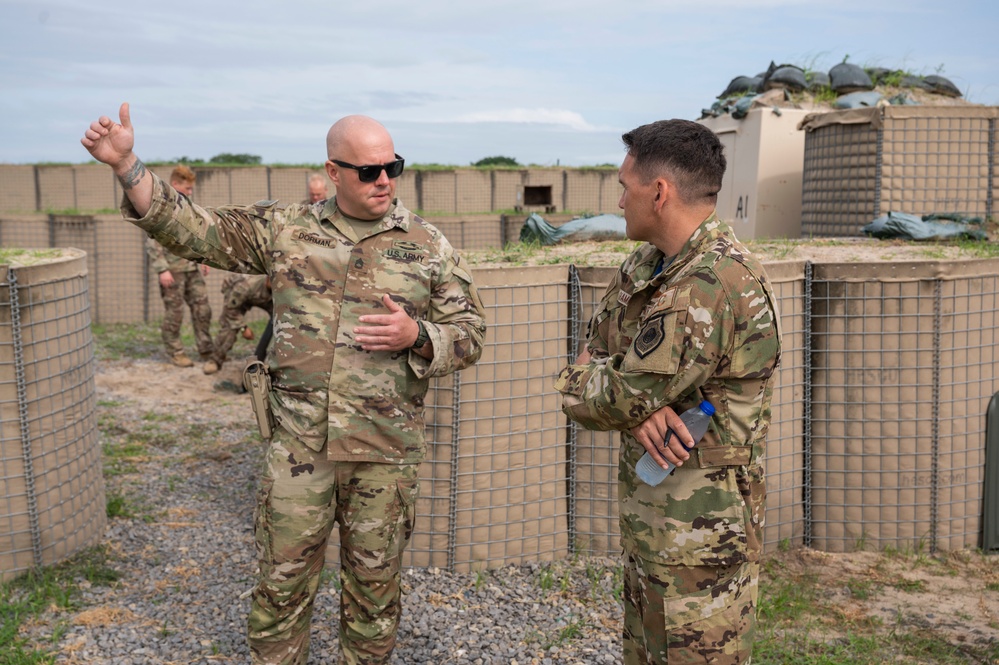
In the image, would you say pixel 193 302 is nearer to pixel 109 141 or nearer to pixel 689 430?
pixel 109 141

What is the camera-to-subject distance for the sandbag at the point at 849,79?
10180mm

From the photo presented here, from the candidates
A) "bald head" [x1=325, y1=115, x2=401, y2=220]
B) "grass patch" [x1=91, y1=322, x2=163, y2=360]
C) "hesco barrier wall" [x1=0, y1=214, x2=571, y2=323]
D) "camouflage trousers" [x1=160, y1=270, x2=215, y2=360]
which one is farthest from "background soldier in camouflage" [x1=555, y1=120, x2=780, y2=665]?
"hesco barrier wall" [x1=0, y1=214, x2=571, y2=323]

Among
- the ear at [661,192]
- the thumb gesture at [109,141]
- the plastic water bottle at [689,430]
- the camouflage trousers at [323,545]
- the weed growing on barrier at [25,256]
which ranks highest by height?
the thumb gesture at [109,141]

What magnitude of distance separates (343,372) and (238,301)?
16.3 ft

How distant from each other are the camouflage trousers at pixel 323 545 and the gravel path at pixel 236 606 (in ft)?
1.53

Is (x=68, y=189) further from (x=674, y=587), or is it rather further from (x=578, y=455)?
(x=674, y=587)

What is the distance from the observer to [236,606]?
4.04m

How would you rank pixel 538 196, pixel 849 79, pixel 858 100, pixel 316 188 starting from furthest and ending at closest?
pixel 538 196 → pixel 849 79 → pixel 858 100 → pixel 316 188

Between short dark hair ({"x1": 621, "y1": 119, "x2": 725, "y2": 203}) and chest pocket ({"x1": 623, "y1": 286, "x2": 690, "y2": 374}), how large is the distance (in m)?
0.30

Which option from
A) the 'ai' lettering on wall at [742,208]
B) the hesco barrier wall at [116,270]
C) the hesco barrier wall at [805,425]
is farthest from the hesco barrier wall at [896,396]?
the hesco barrier wall at [116,270]

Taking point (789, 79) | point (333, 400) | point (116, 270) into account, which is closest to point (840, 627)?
point (333, 400)

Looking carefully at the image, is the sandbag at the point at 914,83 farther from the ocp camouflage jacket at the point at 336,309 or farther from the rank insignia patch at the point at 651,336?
the rank insignia patch at the point at 651,336

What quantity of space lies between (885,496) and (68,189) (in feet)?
62.5

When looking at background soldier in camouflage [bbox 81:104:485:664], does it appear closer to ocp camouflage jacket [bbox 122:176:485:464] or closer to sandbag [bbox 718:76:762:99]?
ocp camouflage jacket [bbox 122:176:485:464]
